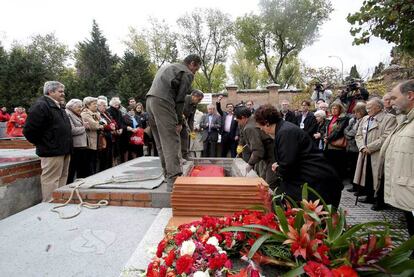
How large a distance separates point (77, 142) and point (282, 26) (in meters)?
29.4

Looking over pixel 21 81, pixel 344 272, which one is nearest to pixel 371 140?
pixel 344 272

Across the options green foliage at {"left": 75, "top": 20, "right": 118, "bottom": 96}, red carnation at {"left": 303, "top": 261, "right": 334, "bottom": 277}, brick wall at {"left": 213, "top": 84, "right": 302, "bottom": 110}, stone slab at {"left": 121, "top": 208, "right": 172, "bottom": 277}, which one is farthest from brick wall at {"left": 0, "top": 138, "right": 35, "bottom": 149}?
green foliage at {"left": 75, "top": 20, "right": 118, "bottom": 96}

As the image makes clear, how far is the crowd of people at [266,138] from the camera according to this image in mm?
2789

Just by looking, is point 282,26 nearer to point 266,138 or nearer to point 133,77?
point 133,77

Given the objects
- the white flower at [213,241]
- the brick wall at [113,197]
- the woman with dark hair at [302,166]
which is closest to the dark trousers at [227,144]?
the brick wall at [113,197]

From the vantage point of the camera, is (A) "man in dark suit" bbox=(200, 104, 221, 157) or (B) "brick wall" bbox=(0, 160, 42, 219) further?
(A) "man in dark suit" bbox=(200, 104, 221, 157)

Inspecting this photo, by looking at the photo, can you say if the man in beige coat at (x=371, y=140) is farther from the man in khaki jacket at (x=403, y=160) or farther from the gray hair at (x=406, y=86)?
the gray hair at (x=406, y=86)

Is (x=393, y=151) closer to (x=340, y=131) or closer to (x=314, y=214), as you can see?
(x=314, y=214)

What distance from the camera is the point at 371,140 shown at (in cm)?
483

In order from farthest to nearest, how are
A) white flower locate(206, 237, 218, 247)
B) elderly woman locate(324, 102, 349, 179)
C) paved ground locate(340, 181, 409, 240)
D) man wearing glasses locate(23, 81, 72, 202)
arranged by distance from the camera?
elderly woman locate(324, 102, 349, 179)
paved ground locate(340, 181, 409, 240)
man wearing glasses locate(23, 81, 72, 202)
white flower locate(206, 237, 218, 247)

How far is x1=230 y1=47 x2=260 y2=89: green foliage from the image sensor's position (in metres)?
46.3

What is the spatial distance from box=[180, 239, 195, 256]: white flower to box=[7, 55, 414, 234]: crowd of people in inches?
32.4

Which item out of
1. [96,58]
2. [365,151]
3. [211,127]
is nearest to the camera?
[365,151]

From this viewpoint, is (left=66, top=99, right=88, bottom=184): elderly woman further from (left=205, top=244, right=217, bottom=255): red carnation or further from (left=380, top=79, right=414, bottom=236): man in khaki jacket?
(left=380, top=79, right=414, bottom=236): man in khaki jacket
